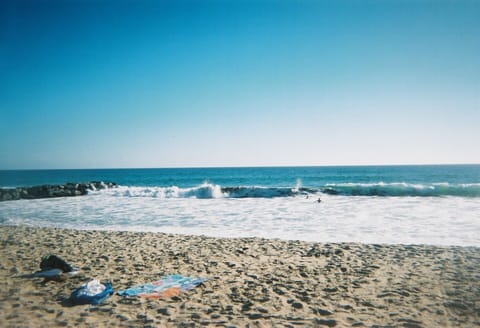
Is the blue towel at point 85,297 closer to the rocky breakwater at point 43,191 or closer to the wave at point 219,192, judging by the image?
the wave at point 219,192

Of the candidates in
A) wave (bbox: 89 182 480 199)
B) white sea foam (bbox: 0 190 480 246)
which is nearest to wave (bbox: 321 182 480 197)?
wave (bbox: 89 182 480 199)

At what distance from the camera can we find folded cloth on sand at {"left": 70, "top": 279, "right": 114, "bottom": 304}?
4699 mm

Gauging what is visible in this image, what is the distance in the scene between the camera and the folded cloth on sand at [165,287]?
5047 mm

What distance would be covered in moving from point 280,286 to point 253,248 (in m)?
2.85

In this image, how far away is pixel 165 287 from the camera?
5324 millimetres

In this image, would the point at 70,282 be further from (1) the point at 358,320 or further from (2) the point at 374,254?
(2) the point at 374,254

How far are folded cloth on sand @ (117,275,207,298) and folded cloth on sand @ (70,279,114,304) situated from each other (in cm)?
27

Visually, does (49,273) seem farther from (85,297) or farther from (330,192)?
(330,192)

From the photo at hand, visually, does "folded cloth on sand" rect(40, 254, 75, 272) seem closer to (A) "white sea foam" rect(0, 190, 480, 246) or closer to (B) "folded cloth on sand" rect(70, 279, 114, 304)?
(B) "folded cloth on sand" rect(70, 279, 114, 304)

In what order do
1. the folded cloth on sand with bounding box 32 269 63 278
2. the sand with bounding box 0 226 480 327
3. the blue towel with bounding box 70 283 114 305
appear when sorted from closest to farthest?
the sand with bounding box 0 226 480 327, the blue towel with bounding box 70 283 114 305, the folded cloth on sand with bounding box 32 269 63 278

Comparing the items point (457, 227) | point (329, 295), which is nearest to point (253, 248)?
point (329, 295)

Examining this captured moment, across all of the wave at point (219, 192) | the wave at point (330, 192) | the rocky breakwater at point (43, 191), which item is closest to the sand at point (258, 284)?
the wave at point (219, 192)

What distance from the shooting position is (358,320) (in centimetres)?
417

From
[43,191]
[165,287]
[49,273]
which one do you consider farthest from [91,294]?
[43,191]
